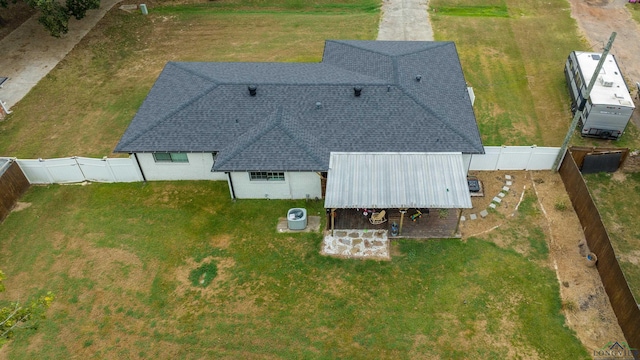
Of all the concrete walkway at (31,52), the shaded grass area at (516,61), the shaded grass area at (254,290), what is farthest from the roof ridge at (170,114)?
the shaded grass area at (516,61)

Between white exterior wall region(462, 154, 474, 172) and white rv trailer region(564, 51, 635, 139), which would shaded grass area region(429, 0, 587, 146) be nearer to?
white rv trailer region(564, 51, 635, 139)

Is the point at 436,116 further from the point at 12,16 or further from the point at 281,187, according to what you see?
the point at 12,16

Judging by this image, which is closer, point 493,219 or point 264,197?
point 493,219

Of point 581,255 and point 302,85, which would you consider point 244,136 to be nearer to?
point 302,85

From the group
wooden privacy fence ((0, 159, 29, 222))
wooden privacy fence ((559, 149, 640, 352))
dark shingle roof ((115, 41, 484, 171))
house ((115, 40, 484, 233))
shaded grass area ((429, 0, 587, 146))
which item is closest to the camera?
wooden privacy fence ((559, 149, 640, 352))

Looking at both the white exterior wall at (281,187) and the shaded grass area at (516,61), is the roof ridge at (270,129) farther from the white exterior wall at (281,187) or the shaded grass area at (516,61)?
the shaded grass area at (516,61)

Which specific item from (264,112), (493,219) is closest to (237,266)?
(264,112)

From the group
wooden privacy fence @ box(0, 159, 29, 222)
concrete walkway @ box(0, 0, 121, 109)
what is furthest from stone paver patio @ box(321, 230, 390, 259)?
concrete walkway @ box(0, 0, 121, 109)
